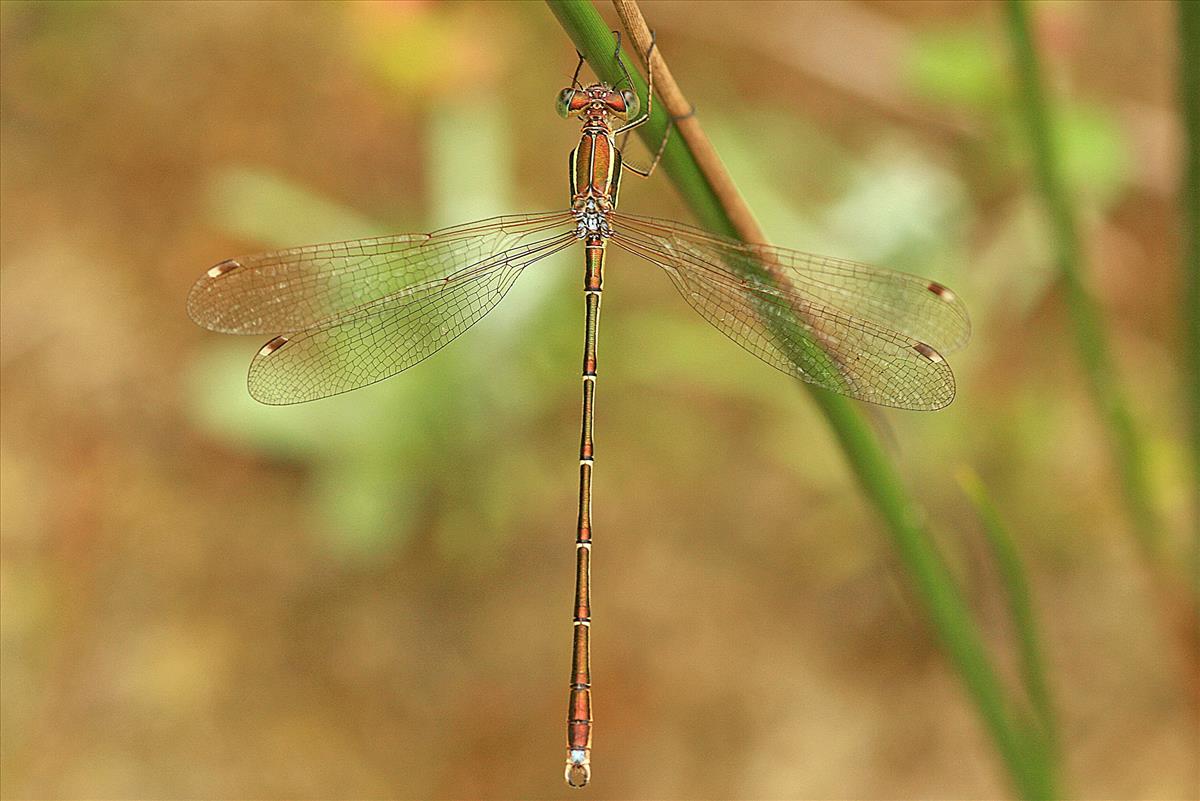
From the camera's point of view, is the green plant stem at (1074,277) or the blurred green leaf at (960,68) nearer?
the green plant stem at (1074,277)

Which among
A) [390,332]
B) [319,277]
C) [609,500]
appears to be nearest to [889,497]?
[390,332]

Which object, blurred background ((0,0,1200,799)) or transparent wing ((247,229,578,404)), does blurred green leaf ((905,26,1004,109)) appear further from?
transparent wing ((247,229,578,404))

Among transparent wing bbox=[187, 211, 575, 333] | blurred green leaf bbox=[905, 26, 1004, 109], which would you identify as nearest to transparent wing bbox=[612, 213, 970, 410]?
transparent wing bbox=[187, 211, 575, 333]

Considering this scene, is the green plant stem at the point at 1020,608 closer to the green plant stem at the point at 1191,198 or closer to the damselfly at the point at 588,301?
the damselfly at the point at 588,301

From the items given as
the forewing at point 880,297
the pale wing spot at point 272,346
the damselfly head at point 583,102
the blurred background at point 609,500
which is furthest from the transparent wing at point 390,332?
the blurred background at point 609,500

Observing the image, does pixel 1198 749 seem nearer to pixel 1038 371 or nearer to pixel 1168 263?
pixel 1038 371

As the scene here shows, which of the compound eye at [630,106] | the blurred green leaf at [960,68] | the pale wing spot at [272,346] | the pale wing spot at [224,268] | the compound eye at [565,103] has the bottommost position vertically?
the compound eye at [630,106]
